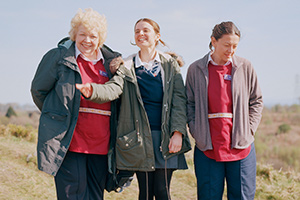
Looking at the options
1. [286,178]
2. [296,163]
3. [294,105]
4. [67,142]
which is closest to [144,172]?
[67,142]

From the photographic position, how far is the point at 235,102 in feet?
10.4

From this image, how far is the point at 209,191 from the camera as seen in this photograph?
325 centimetres

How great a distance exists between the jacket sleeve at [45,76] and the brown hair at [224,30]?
146 cm

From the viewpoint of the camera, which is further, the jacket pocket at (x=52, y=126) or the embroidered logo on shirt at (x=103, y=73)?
the embroidered logo on shirt at (x=103, y=73)

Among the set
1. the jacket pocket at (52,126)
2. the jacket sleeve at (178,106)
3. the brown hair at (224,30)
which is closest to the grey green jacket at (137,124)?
the jacket sleeve at (178,106)

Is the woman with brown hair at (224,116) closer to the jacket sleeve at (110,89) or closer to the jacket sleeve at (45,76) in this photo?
the jacket sleeve at (110,89)

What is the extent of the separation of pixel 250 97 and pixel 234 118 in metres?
0.30

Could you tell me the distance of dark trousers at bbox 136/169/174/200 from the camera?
331 cm

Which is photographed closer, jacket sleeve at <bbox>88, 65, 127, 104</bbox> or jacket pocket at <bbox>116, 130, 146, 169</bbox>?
jacket sleeve at <bbox>88, 65, 127, 104</bbox>

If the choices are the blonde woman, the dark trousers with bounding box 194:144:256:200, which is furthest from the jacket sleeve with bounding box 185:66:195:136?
the blonde woman

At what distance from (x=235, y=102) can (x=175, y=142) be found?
26.1 inches

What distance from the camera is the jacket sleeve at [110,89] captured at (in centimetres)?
294

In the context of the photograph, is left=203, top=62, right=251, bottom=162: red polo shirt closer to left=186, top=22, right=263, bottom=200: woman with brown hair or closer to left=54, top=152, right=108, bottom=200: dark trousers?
left=186, top=22, right=263, bottom=200: woman with brown hair

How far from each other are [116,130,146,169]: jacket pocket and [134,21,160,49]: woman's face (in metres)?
0.84
